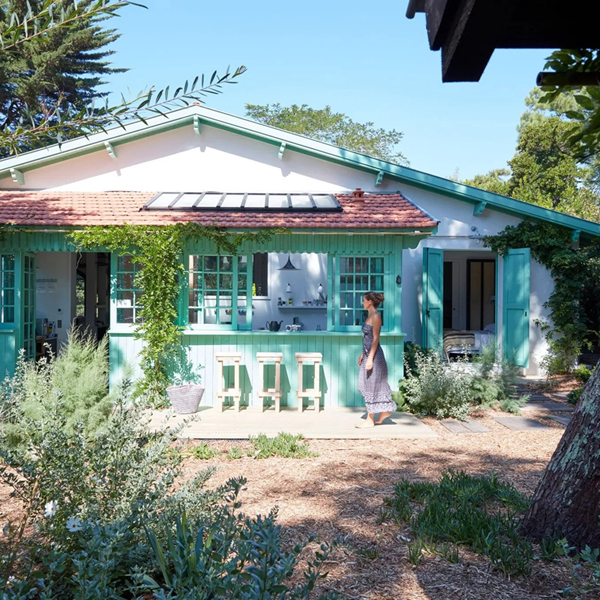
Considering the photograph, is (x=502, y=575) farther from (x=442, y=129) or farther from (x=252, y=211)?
(x=442, y=129)

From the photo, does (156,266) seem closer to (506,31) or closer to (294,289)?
(294,289)

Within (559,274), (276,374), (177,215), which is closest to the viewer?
(276,374)

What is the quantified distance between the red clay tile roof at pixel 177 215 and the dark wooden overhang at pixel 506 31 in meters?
7.45

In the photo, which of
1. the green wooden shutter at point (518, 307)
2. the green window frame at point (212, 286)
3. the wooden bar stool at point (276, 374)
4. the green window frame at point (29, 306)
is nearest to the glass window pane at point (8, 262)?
the green window frame at point (29, 306)

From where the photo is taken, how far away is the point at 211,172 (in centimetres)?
1174

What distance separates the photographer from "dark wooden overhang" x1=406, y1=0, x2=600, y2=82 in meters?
1.70

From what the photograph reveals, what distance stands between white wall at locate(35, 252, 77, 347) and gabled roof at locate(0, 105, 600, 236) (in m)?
1.92

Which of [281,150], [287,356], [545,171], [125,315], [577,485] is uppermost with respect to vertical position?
[545,171]

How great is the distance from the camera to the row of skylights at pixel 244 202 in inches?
401

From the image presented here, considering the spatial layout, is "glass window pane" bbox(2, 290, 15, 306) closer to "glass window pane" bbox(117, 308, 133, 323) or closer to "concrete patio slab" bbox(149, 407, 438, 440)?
"glass window pane" bbox(117, 308, 133, 323)

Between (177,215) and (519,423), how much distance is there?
6.36 metres

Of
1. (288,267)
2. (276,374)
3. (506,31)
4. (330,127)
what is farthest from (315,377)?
(330,127)

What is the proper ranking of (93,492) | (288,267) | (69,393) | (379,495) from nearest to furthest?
(93,492)
(379,495)
(69,393)
(288,267)

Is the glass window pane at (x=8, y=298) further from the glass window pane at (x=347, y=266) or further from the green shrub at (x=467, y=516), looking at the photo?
the green shrub at (x=467, y=516)
